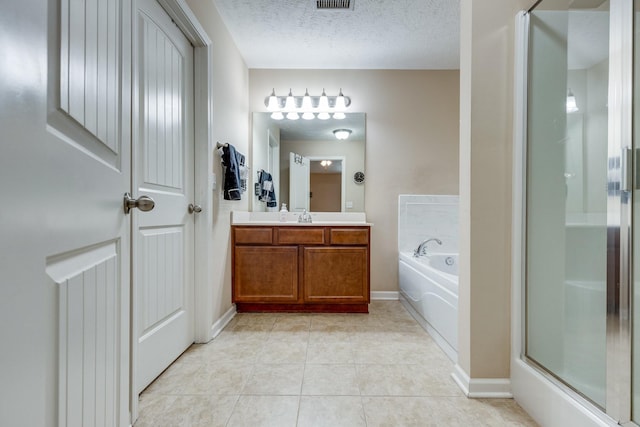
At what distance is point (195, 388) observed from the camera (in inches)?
59.1

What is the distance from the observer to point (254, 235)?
2615 millimetres

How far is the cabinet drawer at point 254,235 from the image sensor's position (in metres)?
2.61

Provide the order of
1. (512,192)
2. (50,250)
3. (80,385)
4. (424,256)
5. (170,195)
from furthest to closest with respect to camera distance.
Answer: (424,256) → (170,195) → (512,192) → (80,385) → (50,250)

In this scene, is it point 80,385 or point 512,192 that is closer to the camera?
point 80,385

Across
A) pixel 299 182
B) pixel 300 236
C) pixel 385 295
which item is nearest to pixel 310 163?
pixel 299 182

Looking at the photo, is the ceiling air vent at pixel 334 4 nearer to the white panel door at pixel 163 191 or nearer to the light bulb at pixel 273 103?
the white panel door at pixel 163 191

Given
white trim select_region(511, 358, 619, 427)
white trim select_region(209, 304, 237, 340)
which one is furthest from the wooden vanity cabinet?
white trim select_region(511, 358, 619, 427)

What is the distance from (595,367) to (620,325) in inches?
8.5

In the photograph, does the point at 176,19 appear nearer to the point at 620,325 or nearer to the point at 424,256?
the point at 620,325

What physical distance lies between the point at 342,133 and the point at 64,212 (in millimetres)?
2734

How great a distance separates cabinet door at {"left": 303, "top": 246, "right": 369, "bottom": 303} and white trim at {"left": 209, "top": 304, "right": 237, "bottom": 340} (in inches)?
24.1

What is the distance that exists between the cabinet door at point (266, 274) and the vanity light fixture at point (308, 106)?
1.39 metres

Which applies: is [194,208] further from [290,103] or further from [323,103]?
[323,103]

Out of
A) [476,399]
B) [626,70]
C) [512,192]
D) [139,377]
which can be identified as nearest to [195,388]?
[139,377]
